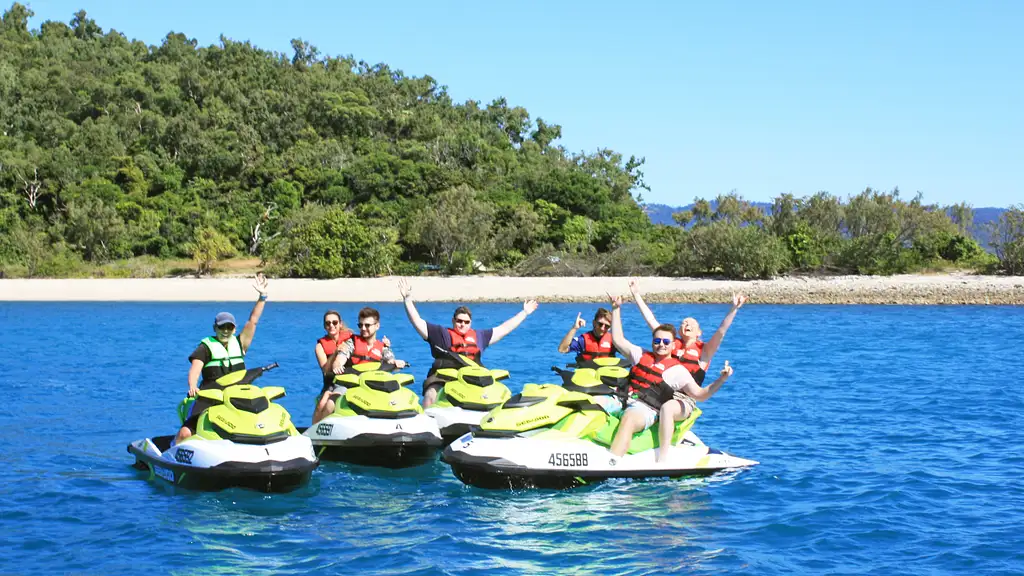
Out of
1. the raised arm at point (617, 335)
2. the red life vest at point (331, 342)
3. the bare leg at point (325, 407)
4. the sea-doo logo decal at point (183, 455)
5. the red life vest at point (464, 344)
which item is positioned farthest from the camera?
the red life vest at point (464, 344)

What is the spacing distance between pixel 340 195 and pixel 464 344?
44320 mm

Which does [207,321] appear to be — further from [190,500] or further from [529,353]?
[190,500]

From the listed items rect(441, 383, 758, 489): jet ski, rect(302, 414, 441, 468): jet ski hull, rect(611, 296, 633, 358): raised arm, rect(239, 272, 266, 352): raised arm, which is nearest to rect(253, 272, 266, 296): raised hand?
rect(239, 272, 266, 352): raised arm

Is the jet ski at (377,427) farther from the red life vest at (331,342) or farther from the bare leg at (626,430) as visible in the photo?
the bare leg at (626,430)

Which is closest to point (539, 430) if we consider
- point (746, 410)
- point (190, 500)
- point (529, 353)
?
point (190, 500)

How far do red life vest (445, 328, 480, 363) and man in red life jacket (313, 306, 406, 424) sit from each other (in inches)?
23.7

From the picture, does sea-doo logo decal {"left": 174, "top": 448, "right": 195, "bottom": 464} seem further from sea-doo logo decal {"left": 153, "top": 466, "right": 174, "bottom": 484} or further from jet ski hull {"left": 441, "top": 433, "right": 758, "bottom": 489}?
jet ski hull {"left": 441, "top": 433, "right": 758, "bottom": 489}

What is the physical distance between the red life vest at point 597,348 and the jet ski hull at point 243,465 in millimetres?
3182

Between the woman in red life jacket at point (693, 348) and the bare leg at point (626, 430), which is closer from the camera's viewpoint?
the bare leg at point (626, 430)

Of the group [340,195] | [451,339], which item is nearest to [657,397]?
[451,339]

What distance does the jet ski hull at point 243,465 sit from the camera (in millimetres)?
8656

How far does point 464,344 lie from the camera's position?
434 inches

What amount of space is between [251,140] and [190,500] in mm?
55210

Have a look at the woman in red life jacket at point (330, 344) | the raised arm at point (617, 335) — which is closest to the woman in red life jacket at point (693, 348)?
the raised arm at point (617, 335)
